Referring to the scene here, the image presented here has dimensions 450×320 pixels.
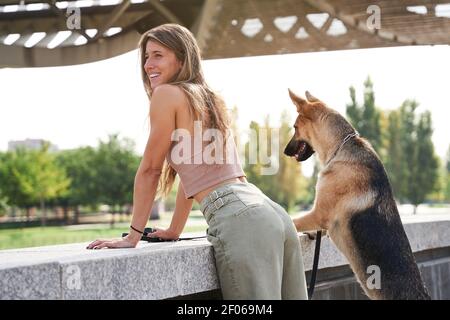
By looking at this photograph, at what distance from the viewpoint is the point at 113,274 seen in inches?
115

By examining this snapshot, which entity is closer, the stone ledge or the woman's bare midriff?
the stone ledge

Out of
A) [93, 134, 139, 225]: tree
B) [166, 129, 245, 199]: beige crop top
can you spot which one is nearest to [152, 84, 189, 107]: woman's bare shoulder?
[166, 129, 245, 199]: beige crop top

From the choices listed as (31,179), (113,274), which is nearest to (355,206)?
(113,274)

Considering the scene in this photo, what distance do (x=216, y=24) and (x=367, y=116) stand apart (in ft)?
125

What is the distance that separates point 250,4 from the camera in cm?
2347

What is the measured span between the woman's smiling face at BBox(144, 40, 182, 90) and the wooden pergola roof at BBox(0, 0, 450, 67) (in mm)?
19111

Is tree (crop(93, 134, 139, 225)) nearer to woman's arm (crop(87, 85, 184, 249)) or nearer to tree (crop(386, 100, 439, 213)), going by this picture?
tree (crop(386, 100, 439, 213))

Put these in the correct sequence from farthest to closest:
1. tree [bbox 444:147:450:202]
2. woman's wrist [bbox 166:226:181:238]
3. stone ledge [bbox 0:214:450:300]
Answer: tree [bbox 444:147:450:202]
woman's wrist [bbox 166:226:181:238]
stone ledge [bbox 0:214:450:300]

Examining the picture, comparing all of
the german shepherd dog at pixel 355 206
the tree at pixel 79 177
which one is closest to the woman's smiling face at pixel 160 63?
the german shepherd dog at pixel 355 206

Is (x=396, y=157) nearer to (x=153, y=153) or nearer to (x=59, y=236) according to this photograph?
(x=59, y=236)

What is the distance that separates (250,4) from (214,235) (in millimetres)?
20875

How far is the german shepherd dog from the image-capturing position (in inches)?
162

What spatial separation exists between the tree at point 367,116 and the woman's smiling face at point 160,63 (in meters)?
58.6
